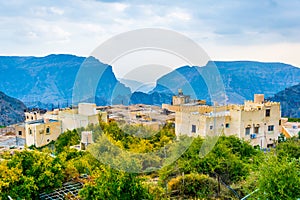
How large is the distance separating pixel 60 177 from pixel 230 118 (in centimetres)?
1378

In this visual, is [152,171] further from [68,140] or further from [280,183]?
[68,140]

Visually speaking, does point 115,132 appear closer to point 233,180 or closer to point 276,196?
point 233,180

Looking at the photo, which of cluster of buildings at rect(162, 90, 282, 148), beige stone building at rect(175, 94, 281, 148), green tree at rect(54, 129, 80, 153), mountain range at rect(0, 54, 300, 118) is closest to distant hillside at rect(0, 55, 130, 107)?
mountain range at rect(0, 54, 300, 118)

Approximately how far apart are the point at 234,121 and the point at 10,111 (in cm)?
4625

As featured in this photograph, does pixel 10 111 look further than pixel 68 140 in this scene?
Yes

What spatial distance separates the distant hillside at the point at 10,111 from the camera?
5336cm

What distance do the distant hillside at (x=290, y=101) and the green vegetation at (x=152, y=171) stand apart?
1717 inches

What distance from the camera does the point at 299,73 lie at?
376 feet

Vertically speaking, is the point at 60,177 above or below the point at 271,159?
below

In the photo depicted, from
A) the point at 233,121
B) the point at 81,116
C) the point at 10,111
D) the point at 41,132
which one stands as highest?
the point at 81,116

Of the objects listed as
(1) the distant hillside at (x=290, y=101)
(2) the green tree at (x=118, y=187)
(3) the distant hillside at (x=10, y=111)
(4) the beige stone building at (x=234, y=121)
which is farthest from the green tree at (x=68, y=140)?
(1) the distant hillside at (x=290, y=101)

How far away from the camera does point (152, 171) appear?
1307 centimetres

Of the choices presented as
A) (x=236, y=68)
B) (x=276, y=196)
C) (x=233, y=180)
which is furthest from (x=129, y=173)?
(x=236, y=68)

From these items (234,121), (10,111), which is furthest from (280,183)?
(10,111)
